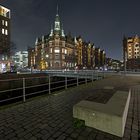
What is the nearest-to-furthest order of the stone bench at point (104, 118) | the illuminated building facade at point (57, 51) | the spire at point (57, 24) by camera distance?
1. the stone bench at point (104, 118)
2. the illuminated building facade at point (57, 51)
3. the spire at point (57, 24)

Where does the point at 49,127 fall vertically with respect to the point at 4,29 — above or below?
below

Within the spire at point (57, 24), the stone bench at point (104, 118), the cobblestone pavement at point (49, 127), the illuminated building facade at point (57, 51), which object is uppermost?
the spire at point (57, 24)

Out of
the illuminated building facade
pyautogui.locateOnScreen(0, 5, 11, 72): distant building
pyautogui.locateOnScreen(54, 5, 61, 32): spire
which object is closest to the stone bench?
pyautogui.locateOnScreen(0, 5, 11, 72): distant building

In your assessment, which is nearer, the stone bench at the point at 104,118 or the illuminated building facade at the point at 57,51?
the stone bench at the point at 104,118

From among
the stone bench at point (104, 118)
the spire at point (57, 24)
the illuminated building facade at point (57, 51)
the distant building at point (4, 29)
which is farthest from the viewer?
the spire at point (57, 24)

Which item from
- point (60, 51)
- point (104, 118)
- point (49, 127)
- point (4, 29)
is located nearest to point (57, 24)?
point (60, 51)

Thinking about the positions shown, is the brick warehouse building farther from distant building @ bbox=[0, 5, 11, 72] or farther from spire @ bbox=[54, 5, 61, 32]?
distant building @ bbox=[0, 5, 11, 72]

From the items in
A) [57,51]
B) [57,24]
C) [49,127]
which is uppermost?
[57,24]

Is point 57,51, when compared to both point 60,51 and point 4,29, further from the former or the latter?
point 4,29

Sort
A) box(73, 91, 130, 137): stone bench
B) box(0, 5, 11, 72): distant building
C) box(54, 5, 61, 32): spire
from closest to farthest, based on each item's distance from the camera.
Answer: box(73, 91, 130, 137): stone bench, box(0, 5, 11, 72): distant building, box(54, 5, 61, 32): spire

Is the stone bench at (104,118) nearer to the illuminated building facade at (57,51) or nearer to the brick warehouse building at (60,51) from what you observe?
the brick warehouse building at (60,51)

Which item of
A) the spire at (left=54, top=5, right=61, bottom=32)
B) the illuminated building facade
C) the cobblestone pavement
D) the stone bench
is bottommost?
the cobblestone pavement

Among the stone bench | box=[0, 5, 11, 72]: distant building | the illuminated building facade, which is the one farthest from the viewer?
the illuminated building facade

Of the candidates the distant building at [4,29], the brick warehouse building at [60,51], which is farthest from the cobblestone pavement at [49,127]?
the brick warehouse building at [60,51]
